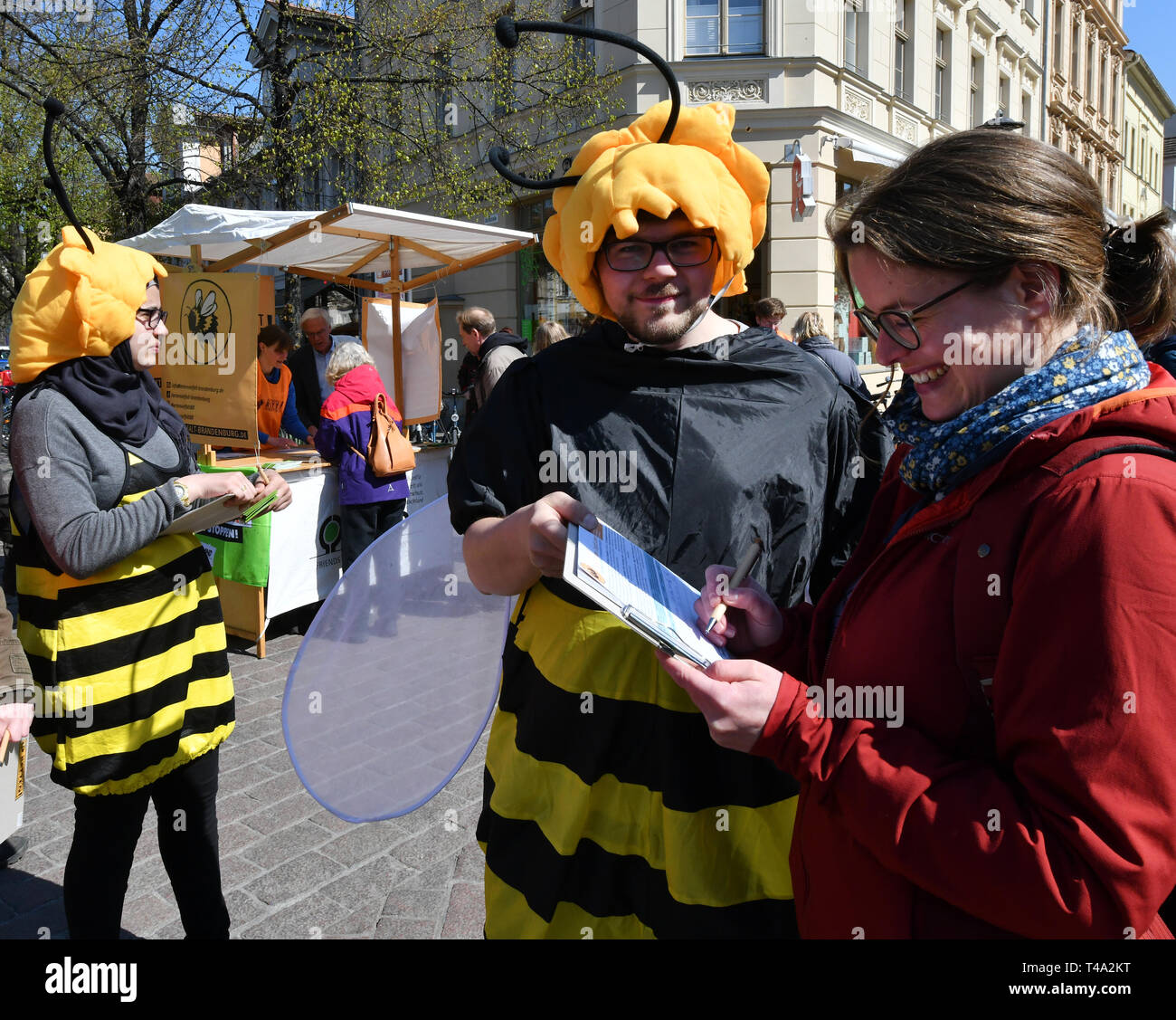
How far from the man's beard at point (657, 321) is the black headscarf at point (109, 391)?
134 cm

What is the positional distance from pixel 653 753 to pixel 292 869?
1978 mm

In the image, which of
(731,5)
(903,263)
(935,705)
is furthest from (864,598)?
(731,5)

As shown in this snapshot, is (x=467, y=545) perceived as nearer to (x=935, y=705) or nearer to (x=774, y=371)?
(x=774, y=371)

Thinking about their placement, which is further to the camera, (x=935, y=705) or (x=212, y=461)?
(x=212, y=461)

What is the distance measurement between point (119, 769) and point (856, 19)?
15.6 metres

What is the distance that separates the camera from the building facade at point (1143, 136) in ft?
107

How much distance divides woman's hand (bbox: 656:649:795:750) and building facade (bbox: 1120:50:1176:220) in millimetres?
36568

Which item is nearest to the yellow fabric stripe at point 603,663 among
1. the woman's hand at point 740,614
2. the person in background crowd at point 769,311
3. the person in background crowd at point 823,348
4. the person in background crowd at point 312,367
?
the woman's hand at point 740,614

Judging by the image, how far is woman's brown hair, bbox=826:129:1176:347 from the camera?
3.37 feet

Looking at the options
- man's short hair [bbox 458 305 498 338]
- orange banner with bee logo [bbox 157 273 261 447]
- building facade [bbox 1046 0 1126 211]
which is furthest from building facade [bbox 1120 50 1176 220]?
orange banner with bee logo [bbox 157 273 261 447]

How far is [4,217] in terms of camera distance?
13.4 metres

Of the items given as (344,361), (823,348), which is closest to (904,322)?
(344,361)
